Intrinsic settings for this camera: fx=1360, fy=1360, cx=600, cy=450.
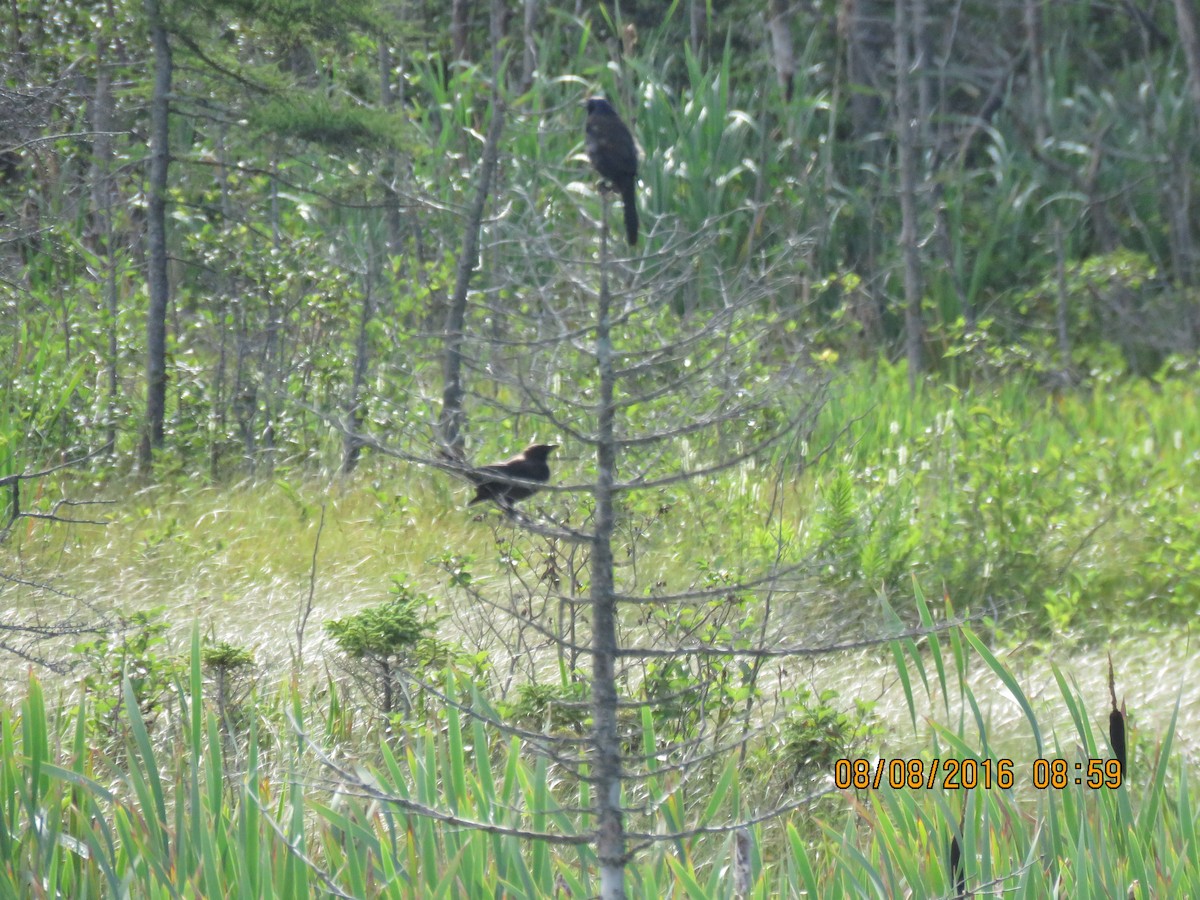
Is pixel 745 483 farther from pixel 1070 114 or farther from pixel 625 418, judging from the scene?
pixel 1070 114

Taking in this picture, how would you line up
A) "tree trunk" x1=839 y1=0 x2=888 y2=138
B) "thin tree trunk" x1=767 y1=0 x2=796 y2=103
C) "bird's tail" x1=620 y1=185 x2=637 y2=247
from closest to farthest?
"bird's tail" x1=620 y1=185 x2=637 y2=247 < "thin tree trunk" x1=767 y1=0 x2=796 y2=103 < "tree trunk" x1=839 y1=0 x2=888 y2=138

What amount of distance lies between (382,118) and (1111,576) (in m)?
3.99

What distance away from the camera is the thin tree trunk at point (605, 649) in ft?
6.43

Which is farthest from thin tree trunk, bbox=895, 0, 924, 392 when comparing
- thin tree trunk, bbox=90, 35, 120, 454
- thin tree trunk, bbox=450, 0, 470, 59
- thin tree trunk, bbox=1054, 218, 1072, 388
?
thin tree trunk, bbox=90, 35, 120, 454

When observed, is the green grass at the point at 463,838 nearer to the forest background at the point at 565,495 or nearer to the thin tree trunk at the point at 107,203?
the forest background at the point at 565,495

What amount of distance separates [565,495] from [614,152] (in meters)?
1.64

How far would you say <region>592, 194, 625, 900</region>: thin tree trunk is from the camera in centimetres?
196

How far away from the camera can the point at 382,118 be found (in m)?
6.66

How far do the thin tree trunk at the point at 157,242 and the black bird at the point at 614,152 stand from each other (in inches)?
94.1

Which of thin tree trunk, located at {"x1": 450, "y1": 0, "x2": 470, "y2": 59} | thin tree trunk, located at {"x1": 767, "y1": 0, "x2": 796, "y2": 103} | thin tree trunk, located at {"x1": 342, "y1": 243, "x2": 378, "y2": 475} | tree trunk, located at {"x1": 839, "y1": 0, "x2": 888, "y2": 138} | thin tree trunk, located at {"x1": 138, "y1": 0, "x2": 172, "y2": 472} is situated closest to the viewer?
thin tree trunk, located at {"x1": 138, "y1": 0, "x2": 172, "y2": 472}

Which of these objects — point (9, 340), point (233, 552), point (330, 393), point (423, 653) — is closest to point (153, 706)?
point (423, 653)

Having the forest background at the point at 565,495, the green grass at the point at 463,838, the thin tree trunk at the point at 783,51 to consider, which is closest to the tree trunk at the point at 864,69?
the forest background at the point at 565,495

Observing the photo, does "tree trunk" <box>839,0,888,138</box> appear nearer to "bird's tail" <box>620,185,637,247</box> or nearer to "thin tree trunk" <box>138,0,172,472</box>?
"bird's tail" <box>620,185,637,247</box>


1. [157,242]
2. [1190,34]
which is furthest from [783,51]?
[157,242]
